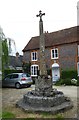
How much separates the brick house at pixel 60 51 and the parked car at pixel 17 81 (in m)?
10.1

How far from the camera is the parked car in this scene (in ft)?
77.3

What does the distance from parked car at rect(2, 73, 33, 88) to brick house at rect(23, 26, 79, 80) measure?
10130 mm

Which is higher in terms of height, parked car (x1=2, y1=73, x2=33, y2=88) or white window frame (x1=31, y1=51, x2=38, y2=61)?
white window frame (x1=31, y1=51, x2=38, y2=61)

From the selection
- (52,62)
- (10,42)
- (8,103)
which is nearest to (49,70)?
(52,62)

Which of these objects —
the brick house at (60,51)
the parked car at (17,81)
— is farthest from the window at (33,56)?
the parked car at (17,81)

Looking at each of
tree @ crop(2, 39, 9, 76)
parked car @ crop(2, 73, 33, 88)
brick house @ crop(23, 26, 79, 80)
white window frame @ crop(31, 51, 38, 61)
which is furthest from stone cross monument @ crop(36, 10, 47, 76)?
white window frame @ crop(31, 51, 38, 61)

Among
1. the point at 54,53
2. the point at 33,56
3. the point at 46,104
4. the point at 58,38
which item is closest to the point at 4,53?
the point at 46,104

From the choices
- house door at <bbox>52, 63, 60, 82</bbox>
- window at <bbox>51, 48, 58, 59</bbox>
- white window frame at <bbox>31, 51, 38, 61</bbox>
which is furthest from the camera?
white window frame at <bbox>31, 51, 38, 61</bbox>

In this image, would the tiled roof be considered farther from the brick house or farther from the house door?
the house door

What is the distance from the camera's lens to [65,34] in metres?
35.7

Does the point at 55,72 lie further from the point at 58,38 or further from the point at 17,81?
the point at 17,81

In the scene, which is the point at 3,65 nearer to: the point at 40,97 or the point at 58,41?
the point at 40,97

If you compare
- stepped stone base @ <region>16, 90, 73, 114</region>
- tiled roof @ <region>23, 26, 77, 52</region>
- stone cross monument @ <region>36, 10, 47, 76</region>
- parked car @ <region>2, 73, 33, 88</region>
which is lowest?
stepped stone base @ <region>16, 90, 73, 114</region>

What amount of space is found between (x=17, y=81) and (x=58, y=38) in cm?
1427
